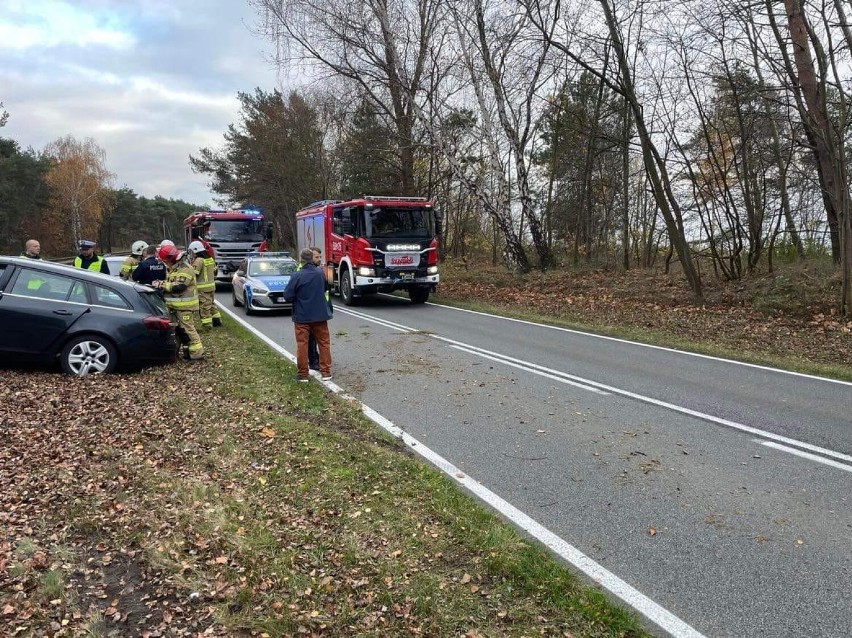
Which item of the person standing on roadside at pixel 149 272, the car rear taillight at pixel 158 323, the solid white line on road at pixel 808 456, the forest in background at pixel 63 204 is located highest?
the forest in background at pixel 63 204

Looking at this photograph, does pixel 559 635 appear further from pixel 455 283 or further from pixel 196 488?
pixel 455 283

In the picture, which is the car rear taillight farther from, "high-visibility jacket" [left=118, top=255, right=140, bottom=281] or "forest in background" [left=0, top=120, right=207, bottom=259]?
"forest in background" [left=0, top=120, right=207, bottom=259]

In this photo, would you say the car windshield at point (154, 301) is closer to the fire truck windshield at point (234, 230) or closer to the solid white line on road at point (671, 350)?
the solid white line on road at point (671, 350)

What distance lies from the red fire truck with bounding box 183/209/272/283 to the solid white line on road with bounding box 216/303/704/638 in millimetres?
20253

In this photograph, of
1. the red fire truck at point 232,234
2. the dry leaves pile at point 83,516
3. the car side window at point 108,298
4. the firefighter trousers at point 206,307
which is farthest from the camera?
the red fire truck at point 232,234

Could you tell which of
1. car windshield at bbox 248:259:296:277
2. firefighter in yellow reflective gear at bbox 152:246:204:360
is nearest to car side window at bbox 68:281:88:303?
firefighter in yellow reflective gear at bbox 152:246:204:360

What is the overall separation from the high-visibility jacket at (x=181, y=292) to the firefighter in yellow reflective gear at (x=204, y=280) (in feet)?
8.35

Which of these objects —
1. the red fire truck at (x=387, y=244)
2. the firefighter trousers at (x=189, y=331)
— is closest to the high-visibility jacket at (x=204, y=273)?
the firefighter trousers at (x=189, y=331)

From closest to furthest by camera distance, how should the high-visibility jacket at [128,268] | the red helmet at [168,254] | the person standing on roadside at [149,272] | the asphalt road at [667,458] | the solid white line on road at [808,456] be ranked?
the asphalt road at [667,458]
the solid white line on road at [808,456]
the red helmet at [168,254]
the person standing on roadside at [149,272]
the high-visibility jacket at [128,268]

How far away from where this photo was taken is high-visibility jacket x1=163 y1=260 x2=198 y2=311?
30.0 feet

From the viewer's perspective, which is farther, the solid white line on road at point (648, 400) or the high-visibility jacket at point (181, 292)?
the high-visibility jacket at point (181, 292)

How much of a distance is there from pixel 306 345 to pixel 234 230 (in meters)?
18.5

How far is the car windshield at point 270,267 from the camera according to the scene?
1652cm

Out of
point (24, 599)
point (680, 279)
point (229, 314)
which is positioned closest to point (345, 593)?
point (24, 599)
